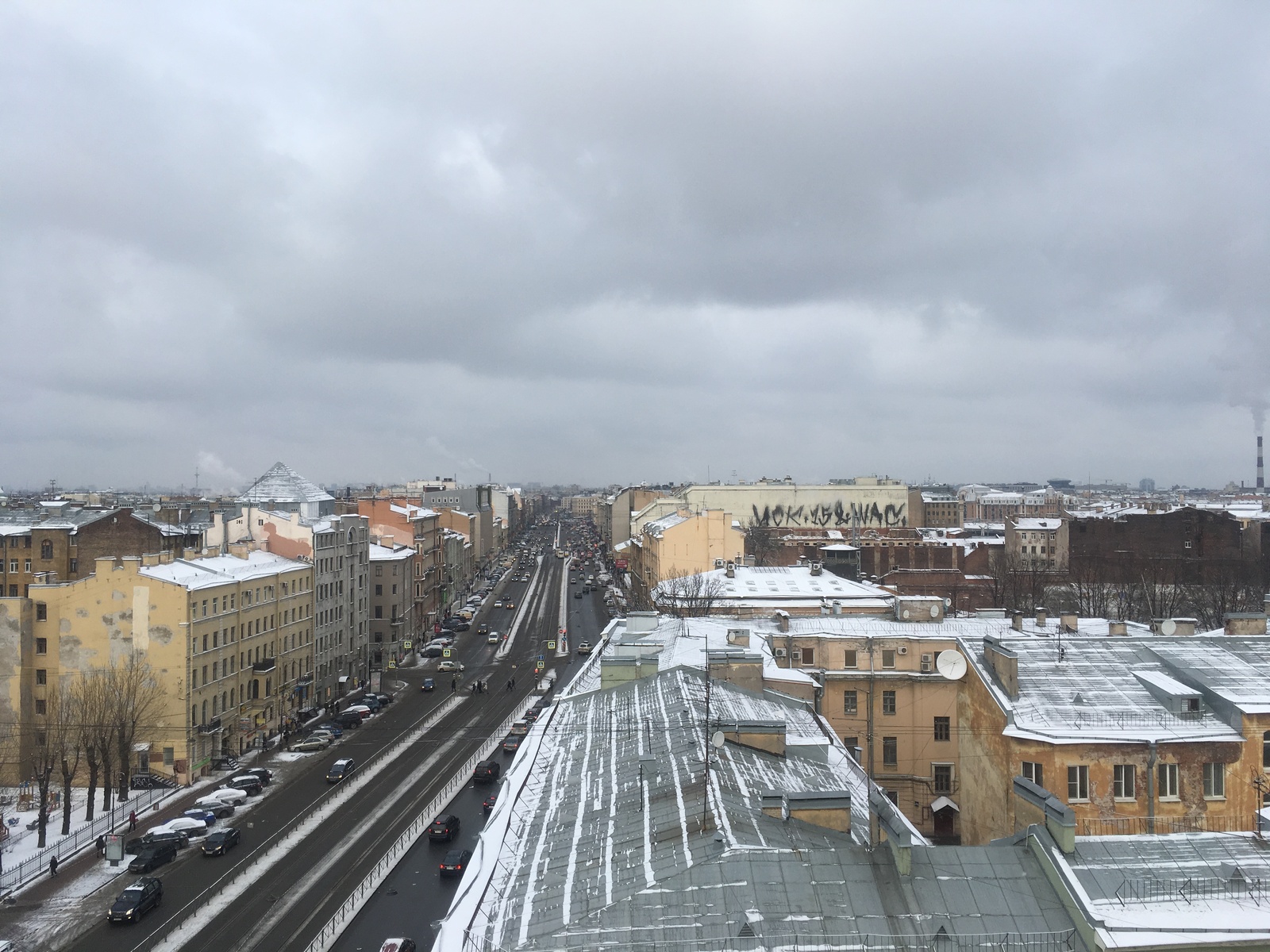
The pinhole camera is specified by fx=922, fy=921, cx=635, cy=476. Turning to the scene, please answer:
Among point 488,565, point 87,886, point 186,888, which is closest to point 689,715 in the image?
point 186,888

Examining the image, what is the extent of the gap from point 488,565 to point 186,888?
146m

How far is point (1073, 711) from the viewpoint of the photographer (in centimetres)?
2528

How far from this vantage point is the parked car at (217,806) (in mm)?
39469

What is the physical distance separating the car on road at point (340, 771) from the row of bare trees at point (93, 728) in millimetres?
8796

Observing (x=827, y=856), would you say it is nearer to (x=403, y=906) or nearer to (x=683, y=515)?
(x=403, y=906)

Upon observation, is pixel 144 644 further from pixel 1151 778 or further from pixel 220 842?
pixel 1151 778

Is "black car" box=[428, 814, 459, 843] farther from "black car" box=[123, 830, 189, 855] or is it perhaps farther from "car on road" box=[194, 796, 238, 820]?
"car on road" box=[194, 796, 238, 820]

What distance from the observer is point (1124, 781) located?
79.9 ft

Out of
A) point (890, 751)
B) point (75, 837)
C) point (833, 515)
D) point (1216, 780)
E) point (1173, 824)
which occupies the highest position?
point (833, 515)

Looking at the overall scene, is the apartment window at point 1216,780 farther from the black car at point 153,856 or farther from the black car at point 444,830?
the black car at point 153,856

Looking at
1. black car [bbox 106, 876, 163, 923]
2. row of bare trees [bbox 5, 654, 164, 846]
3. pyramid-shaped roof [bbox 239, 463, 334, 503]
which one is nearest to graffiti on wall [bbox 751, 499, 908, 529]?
pyramid-shaped roof [bbox 239, 463, 334, 503]

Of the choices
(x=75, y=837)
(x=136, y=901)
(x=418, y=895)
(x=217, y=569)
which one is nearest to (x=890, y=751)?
(x=418, y=895)

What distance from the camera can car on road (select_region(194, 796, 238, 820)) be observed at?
39.5m

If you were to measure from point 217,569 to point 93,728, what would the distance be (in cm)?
1169
